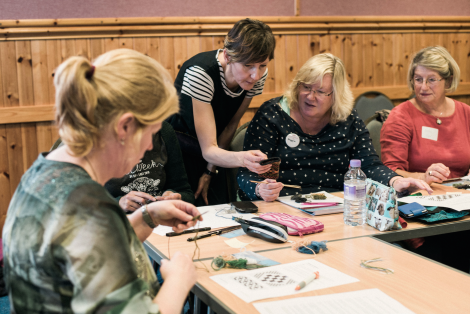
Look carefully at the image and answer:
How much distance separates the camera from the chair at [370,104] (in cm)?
444

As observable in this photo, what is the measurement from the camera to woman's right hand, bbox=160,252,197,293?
3.55 ft

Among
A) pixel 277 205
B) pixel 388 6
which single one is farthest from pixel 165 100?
pixel 388 6

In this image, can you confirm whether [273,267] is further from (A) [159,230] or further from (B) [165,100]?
Answer: (B) [165,100]

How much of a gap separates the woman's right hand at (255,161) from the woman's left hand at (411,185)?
64 centimetres

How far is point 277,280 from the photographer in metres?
1.26

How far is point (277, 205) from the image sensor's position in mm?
2051

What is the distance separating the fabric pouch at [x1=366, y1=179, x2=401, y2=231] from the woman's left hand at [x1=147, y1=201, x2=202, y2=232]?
740 millimetres

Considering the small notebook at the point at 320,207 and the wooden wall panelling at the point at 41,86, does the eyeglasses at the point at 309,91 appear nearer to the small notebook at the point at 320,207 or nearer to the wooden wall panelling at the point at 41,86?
the small notebook at the point at 320,207

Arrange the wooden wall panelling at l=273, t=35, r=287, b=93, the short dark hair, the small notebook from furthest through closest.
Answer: the wooden wall panelling at l=273, t=35, r=287, b=93, the short dark hair, the small notebook

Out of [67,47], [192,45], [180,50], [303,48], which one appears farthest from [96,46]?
[303,48]

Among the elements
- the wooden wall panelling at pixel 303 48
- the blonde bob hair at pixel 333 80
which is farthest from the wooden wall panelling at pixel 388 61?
the blonde bob hair at pixel 333 80

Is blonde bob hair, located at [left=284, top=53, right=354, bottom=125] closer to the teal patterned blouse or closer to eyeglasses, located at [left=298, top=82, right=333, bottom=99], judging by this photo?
eyeglasses, located at [left=298, top=82, right=333, bottom=99]

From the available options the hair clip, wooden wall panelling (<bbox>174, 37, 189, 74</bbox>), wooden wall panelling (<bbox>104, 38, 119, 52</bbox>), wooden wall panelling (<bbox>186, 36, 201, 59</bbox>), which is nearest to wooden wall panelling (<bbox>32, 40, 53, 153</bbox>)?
wooden wall panelling (<bbox>104, 38, 119, 52</bbox>)

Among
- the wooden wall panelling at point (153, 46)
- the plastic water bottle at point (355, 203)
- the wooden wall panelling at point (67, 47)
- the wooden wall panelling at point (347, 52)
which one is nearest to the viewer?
the plastic water bottle at point (355, 203)
